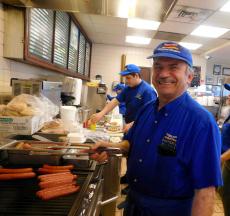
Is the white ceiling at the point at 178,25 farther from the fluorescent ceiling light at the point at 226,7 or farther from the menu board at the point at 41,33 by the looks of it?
the menu board at the point at 41,33

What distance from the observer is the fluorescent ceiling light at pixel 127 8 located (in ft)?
6.48

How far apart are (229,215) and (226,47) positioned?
5096 mm

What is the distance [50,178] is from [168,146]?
2.02 ft

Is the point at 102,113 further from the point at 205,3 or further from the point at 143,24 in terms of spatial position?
the point at 143,24

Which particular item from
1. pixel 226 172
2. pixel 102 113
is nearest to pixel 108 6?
pixel 102 113

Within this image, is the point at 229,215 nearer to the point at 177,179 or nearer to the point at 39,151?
the point at 177,179

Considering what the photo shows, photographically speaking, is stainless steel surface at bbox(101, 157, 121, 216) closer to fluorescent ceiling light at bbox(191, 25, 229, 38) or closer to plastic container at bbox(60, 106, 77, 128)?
plastic container at bbox(60, 106, 77, 128)

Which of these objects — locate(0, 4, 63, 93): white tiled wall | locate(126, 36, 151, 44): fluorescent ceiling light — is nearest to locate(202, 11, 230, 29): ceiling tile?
locate(126, 36, 151, 44): fluorescent ceiling light

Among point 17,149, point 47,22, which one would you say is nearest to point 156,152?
point 17,149

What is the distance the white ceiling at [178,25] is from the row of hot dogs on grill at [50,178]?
5.07ft

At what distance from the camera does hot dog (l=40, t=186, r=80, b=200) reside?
106 cm

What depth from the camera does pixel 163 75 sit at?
129 cm

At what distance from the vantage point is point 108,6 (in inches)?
81.9

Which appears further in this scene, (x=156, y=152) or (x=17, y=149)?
(x=17, y=149)
